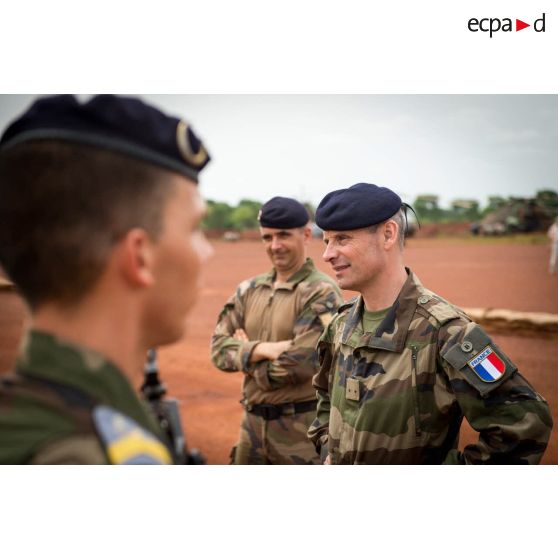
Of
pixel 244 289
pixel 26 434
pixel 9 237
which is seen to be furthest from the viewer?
pixel 244 289

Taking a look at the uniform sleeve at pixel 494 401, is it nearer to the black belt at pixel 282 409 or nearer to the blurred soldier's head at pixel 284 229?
the black belt at pixel 282 409

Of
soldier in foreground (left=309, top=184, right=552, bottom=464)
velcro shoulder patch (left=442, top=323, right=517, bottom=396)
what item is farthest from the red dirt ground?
velcro shoulder patch (left=442, top=323, right=517, bottom=396)

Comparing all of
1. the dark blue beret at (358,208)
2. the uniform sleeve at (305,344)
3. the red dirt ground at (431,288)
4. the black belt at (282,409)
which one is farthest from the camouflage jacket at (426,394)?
the red dirt ground at (431,288)

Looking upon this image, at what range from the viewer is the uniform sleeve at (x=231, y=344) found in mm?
2896

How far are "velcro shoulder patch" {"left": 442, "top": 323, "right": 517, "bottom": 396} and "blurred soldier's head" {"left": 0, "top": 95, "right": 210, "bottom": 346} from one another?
1.21m

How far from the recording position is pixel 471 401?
5.58 feet

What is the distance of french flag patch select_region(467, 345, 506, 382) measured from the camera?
1.66 meters

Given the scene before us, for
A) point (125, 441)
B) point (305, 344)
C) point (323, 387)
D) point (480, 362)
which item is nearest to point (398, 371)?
point (480, 362)

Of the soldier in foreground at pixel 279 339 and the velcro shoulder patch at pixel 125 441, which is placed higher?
the velcro shoulder patch at pixel 125 441

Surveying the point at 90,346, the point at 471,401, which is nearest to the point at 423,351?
the point at 471,401

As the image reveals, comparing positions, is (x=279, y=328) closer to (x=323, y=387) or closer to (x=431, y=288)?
(x=323, y=387)
